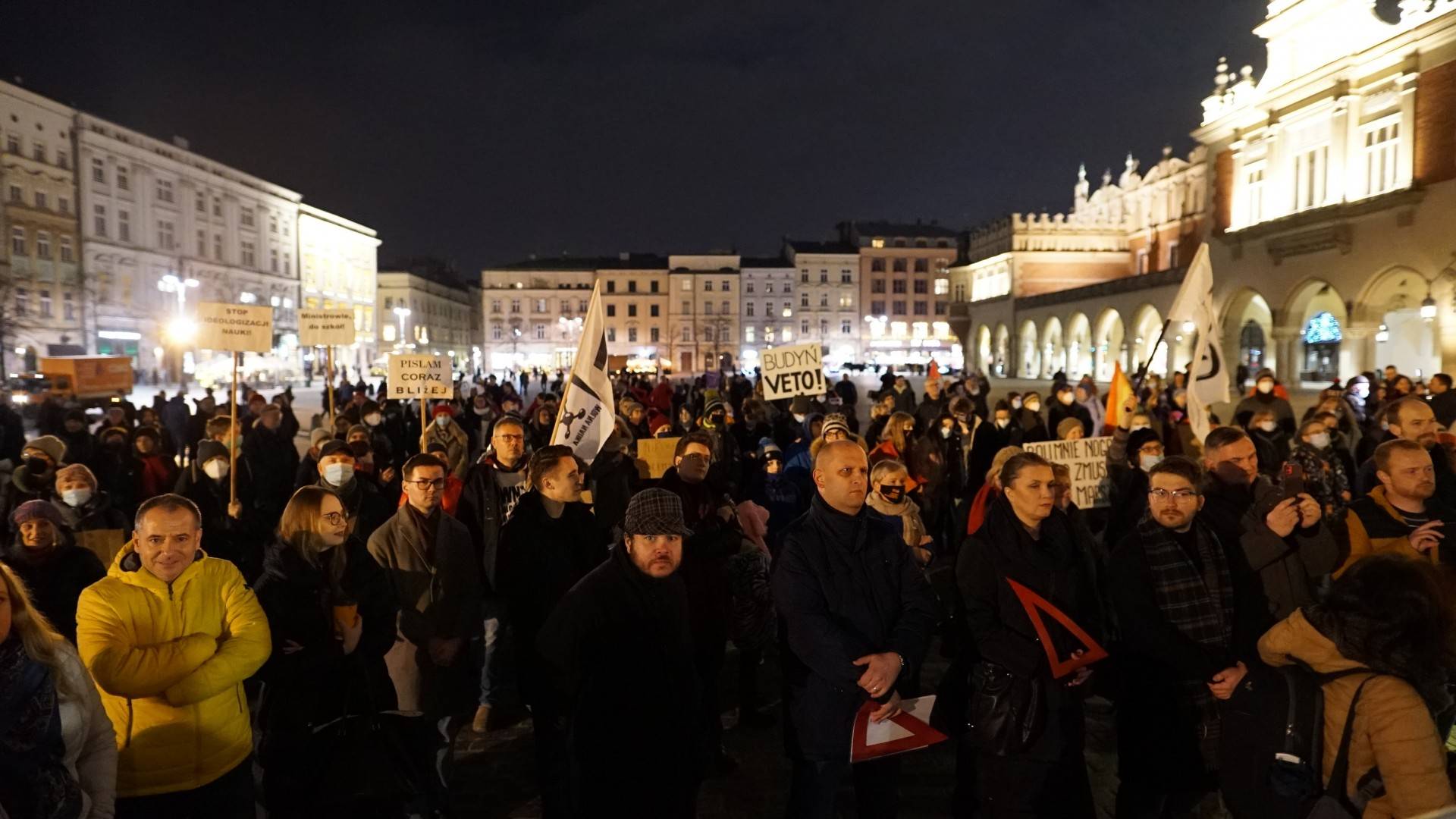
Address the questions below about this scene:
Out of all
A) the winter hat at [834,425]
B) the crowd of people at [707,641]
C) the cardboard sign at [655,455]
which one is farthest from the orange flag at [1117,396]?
the cardboard sign at [655,455]

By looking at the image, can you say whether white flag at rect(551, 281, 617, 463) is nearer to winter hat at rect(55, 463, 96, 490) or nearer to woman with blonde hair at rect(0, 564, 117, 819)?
winter hat at rect(55, 463, 96, 490)

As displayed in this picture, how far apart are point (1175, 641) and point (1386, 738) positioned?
1168mm

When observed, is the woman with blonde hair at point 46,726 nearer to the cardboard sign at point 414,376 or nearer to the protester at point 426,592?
the protester at point 426,592

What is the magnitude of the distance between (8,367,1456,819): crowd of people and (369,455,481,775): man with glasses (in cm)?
2

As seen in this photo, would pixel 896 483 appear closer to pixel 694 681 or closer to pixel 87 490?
pixel 694 681

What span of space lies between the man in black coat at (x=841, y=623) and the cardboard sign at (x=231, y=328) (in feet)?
26.2

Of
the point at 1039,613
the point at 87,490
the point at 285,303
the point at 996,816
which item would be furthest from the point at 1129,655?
the point at 285,303

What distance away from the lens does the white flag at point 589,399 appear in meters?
7.49

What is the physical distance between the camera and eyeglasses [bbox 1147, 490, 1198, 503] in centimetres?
387

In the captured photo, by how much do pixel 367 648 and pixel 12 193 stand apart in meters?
58.2

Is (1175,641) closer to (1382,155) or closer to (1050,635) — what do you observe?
(1050,635)

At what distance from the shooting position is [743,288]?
9594cm

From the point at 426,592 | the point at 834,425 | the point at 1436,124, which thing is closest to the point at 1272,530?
the point at 426,592

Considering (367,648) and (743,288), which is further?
(743,288)
